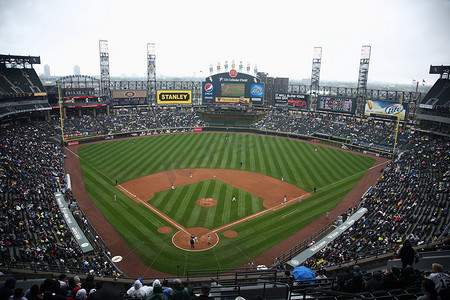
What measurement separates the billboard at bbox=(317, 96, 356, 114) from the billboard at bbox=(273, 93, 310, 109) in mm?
3346

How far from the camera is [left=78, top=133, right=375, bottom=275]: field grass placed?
2372cm

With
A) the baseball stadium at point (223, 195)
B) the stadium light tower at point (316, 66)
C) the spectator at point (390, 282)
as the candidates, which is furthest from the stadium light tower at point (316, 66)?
the spectator at point (390, 282)

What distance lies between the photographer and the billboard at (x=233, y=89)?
74125 mm

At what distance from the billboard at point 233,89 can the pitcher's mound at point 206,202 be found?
45638 millimetres

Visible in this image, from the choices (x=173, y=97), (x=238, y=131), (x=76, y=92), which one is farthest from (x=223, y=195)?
(x=76, y=92)

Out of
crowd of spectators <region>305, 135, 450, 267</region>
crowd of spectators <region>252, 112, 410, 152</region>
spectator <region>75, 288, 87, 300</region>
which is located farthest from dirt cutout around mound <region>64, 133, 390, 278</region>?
crowd of spectators <region>252, 112, 410, 152</region>

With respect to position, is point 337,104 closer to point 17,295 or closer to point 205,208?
point 205,208

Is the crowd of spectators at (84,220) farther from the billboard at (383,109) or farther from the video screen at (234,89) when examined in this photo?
the video screen at (234,89)

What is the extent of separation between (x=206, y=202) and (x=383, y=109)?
151 feet

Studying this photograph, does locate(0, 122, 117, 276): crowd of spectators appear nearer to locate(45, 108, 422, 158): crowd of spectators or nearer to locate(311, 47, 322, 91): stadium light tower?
locate(45, 108, 422, 158): crowd of spectators

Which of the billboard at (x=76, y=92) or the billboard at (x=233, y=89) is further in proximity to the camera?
the billboard at (x=233, y=89)

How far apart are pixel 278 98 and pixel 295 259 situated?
57.3m

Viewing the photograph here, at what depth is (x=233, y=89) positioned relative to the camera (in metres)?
74.6

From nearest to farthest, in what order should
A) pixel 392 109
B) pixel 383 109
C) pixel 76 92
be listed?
1. pixel 392 109
2. pixel 383 109
3. pixel 76 92
